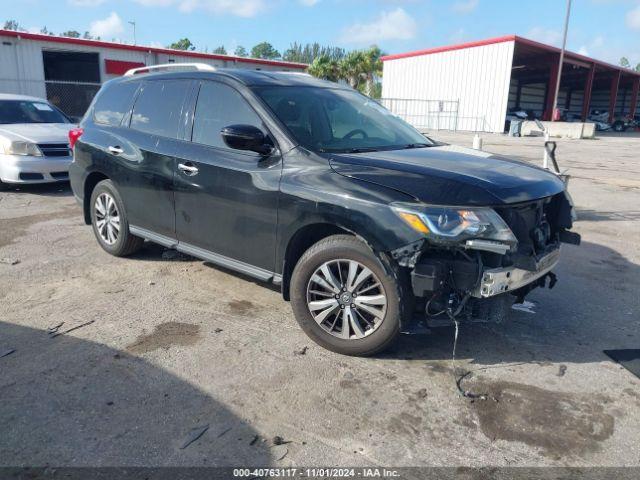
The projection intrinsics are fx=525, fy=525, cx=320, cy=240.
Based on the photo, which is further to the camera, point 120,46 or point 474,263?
point 120,46

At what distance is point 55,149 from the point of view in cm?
935

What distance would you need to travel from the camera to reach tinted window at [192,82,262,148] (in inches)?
164

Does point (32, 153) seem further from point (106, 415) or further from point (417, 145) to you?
point (106, 415)

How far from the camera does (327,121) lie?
4305 mm

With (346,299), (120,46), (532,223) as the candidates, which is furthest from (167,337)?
(120,46)

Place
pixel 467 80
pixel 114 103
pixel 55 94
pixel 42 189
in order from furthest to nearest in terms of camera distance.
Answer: pixel 467 80, pixel 55 94, pixel 42 189, pixel 114 103

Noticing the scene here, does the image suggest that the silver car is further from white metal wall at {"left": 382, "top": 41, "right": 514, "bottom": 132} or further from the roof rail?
white metal wall at {"left": 382, "top": 41, "right": 514, "bottom": 132}

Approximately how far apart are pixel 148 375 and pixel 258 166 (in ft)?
5.47

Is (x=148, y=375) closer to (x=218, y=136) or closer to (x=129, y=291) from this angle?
(x=129, y=291)

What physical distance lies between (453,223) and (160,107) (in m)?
3.12

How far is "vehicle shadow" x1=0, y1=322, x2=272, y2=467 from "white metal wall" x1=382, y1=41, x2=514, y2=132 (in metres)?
33.6

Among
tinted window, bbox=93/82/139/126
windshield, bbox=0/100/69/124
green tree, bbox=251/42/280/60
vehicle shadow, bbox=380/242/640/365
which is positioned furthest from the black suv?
green tree, bbox=251/42/280/60

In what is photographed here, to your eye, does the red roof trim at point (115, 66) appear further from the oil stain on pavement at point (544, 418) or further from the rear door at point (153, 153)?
the oil stain on pavement at point (544, 418)

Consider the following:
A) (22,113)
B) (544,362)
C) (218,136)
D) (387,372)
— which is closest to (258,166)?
(218,136)
